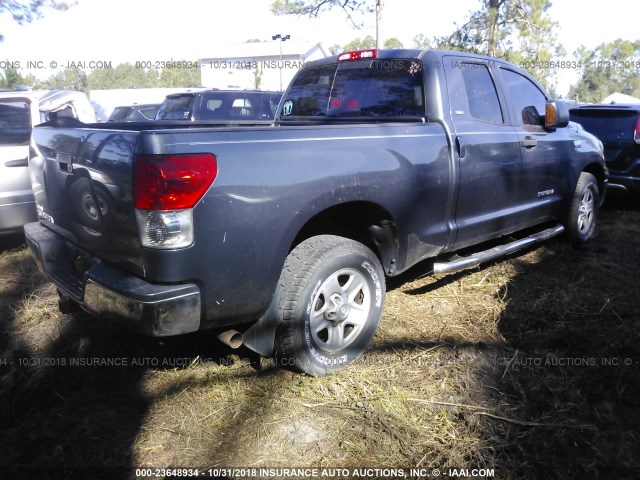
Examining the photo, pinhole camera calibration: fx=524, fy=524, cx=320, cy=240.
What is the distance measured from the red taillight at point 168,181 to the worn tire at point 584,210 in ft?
13.7

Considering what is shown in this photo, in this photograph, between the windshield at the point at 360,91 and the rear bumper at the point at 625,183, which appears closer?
the windshield at the point at 360,91

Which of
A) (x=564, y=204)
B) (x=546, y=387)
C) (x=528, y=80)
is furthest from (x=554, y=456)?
(x=528, y=80)

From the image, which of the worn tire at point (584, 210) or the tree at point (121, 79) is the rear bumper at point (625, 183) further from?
the tree at point (121, 79)

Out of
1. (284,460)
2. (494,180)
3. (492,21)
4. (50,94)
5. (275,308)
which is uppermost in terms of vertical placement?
(492,21)

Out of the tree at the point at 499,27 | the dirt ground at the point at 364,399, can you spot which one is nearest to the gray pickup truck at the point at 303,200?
the dirt ground at the point at 364,399

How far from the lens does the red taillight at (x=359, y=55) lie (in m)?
4.04

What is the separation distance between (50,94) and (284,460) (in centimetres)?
550

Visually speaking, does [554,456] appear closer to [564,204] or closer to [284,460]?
[284,460]

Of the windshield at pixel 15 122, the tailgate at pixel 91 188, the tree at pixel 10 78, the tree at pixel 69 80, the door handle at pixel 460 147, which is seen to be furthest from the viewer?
the tree at pixel 69 80

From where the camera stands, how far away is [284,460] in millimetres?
2432

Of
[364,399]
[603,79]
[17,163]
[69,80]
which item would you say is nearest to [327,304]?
[364,399]

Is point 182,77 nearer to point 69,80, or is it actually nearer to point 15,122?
point 69,80

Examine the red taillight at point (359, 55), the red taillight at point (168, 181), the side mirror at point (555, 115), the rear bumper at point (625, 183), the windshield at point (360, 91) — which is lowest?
the rear bumper at point (625, 183)

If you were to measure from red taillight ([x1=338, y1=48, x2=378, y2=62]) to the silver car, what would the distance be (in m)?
3.03
